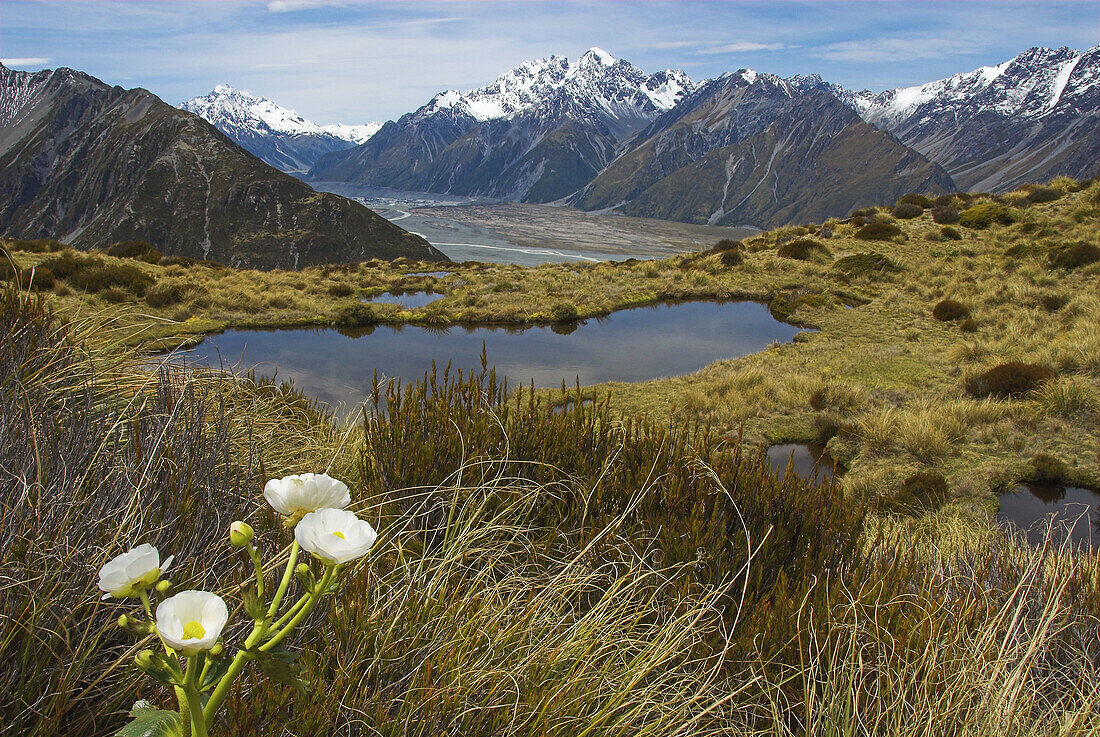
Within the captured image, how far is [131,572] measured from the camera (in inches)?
43.0

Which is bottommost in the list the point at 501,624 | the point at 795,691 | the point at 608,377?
the point at 608,377

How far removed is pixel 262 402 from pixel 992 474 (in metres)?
8.47

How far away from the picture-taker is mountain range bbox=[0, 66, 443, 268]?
120 meters

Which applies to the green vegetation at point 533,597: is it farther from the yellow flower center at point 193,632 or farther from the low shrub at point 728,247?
the low shrub at point 728,247

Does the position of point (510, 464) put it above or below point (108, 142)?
below

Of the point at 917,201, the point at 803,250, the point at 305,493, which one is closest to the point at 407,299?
the point at 803,250

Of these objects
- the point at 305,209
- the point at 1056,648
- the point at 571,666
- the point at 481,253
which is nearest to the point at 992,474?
the point at 1056,648

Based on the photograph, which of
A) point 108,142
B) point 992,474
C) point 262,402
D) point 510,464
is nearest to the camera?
point 510,464

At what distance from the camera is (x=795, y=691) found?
289cm

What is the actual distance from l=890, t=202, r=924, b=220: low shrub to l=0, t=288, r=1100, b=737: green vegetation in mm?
30252

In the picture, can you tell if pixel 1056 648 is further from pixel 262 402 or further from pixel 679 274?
pixel 679 274

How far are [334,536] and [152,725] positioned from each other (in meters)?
0.65

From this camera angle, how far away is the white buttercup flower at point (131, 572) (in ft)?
3.48

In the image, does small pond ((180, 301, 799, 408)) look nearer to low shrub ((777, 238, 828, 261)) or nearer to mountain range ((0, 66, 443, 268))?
low shrub ((777, 238, 828, 261))
